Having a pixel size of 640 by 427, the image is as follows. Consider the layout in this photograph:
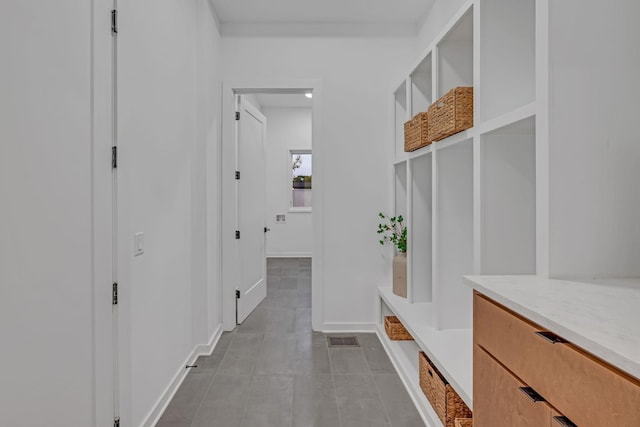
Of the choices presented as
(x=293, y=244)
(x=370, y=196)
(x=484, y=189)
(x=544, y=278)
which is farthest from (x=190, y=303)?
(x=293, y=244)

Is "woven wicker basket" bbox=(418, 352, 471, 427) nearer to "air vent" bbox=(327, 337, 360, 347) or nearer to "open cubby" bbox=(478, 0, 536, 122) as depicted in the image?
"air vent" bbox=(327, 337, 360, 347)

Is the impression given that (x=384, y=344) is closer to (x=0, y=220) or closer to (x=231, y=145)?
(x=231, y=145)

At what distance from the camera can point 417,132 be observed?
8.47 ft

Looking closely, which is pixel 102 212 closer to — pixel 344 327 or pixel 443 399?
pixel 443 399

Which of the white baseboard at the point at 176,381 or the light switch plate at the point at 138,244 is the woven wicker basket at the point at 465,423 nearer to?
the white baseboard at the point at 176,381

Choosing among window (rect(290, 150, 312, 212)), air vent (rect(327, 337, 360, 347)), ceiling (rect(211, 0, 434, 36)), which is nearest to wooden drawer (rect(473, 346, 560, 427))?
air vent (rect(327, 337, 360, 347))

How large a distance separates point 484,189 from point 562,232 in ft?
1.66

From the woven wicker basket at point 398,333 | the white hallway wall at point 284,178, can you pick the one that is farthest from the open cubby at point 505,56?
the white hallway wall at point 284,178

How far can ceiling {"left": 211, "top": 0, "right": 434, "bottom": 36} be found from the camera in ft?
10.4

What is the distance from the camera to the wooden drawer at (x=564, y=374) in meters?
0.70

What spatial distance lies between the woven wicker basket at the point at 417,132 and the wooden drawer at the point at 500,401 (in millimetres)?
1522

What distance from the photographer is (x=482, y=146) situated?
5.80 ft

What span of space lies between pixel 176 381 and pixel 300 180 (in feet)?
18.6

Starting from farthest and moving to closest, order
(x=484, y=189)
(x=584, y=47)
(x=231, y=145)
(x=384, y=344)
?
(x=231, y=145) < (x=384, y=344) < (x=484, y=189) < (x=584, y=47)
